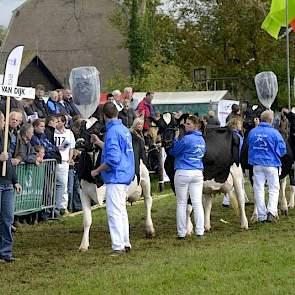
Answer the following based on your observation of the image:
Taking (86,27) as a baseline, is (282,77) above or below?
below

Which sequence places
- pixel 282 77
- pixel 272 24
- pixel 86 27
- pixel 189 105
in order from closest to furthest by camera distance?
pixel 272 24, pixel 189 105, pixel 282 77, pixel 86 27

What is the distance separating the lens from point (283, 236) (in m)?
12.2

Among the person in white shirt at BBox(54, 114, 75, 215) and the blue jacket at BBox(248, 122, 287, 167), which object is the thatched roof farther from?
the blue jacket at BBox(248, 122, 287, 167)

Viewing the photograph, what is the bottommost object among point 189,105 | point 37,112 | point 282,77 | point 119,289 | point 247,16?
point 119,289

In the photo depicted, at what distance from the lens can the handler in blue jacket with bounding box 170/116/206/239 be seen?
1213 centimetres

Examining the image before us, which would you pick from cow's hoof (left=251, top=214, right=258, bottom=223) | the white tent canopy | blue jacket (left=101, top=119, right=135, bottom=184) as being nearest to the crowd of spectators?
blue jacket (left=101, top=119, right=135, bottom=184)

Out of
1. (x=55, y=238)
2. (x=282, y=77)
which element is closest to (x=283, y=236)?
(x=55, y=238)

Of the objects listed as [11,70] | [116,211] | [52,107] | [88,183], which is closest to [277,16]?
[52,107]

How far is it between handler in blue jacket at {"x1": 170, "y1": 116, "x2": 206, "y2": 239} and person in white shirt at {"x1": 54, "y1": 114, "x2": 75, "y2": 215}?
13.3 ft

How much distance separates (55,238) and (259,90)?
25.4ft

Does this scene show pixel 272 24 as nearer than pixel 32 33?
Yes

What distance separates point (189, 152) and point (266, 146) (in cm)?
239

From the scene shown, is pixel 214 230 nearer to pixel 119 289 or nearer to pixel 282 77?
pixel 119 289

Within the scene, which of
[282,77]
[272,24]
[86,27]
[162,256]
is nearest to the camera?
[162,256]
